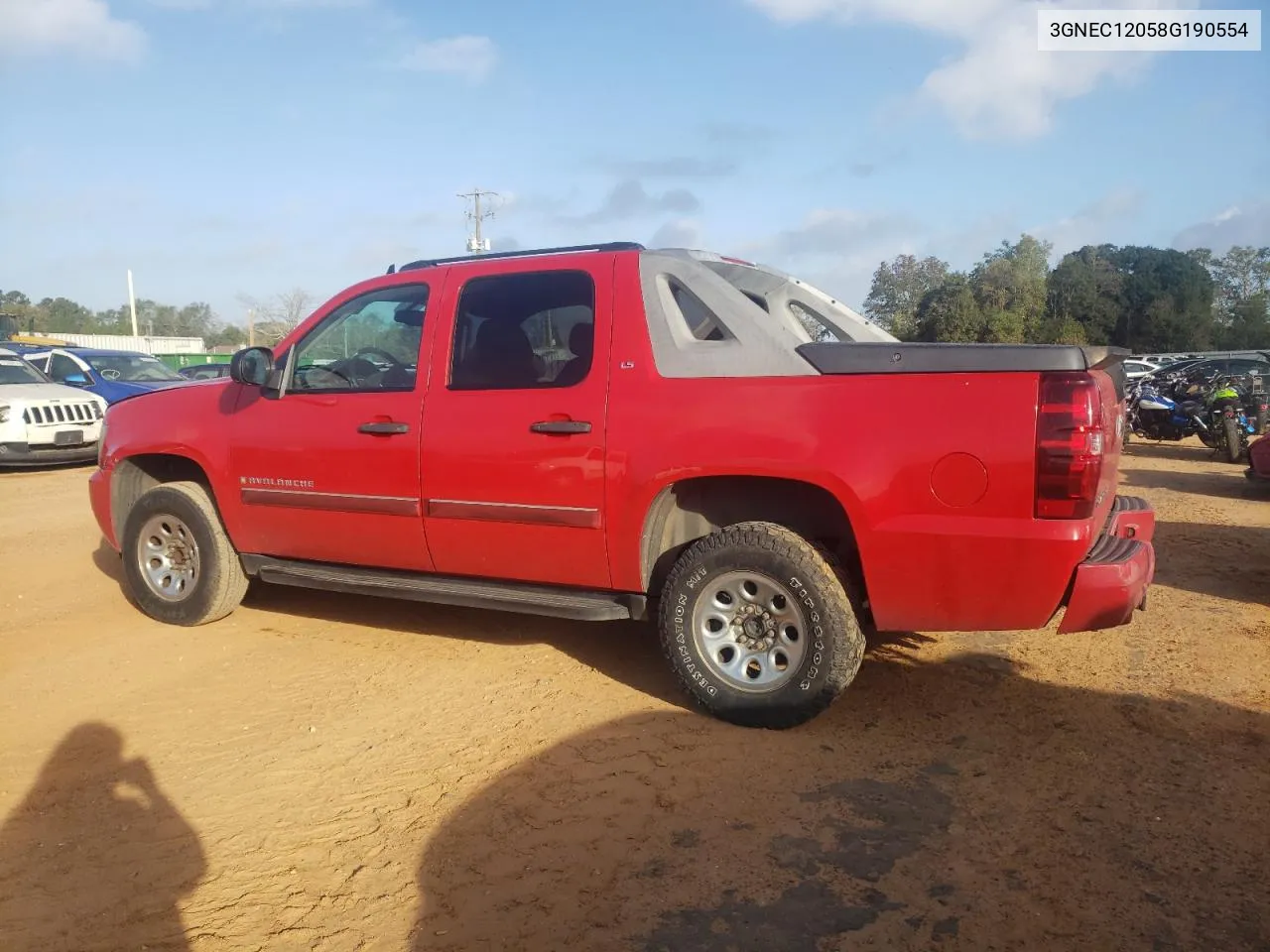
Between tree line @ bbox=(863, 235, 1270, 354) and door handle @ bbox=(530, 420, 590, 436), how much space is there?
91.7 ft

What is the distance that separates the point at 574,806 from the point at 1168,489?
9.66 meters

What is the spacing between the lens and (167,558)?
5.56 meters

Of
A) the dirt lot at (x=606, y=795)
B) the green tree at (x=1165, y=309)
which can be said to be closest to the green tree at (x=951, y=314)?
the green tree at (x=1165, y=309)

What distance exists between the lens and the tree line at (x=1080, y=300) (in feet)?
112

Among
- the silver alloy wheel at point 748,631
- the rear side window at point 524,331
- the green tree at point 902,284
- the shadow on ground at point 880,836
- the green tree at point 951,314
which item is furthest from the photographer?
the green tree at point 902,284

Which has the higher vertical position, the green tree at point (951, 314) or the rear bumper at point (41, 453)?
the green tree at point (951, 314)

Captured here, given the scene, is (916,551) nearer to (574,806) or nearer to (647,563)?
(647,563)

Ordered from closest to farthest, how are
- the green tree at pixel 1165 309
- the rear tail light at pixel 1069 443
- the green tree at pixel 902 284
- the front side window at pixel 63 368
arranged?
the rear tail light at pixel 1069 443 < the front side window at pixel 63 368 < the green tree at pixel 902 284 < the green tree at pixel 1165 309

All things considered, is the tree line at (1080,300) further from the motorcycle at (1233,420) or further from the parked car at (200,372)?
the parked car at (200,372)

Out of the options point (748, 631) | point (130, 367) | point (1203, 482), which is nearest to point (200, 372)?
point (130, 367)

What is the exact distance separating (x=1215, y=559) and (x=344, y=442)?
6158mm

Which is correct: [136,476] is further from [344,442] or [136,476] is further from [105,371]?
[105,371]

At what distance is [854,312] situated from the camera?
540 centimetres

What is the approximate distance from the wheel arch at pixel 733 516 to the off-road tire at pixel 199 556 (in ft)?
8.59
